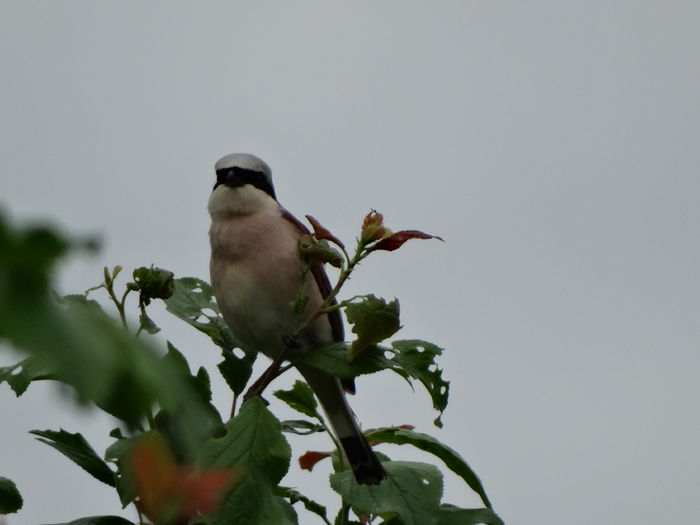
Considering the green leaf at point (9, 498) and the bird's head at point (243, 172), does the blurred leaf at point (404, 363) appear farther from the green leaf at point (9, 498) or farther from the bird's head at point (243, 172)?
the bird's head at point (243, 172)

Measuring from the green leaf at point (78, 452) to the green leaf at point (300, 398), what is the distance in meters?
0.65

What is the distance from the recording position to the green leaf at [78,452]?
271 cm

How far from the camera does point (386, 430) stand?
315cm

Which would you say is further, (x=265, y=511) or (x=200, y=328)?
(x=200, y=328)

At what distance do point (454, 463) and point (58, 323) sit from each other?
2390mm

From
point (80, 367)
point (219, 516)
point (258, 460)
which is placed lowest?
point (80, 367)

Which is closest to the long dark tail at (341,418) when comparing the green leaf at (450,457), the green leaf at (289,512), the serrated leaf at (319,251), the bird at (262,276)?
the bird at (262,276)

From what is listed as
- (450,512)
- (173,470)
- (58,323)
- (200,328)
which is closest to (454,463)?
(450,512)

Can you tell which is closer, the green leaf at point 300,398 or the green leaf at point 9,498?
the green leaf at point 9,498

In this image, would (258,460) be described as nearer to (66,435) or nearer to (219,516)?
(219,516)

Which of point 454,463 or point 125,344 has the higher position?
point 454,463

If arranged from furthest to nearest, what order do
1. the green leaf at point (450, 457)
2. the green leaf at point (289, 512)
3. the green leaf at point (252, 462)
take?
1. the green leaf at point (450, 457)
2. the green leaf at point (289, 512)
3. the green leaf at point (252, 462)

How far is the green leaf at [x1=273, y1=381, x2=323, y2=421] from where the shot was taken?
318 centimetres

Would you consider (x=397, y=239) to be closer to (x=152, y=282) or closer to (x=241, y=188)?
(x=152, y=282)
